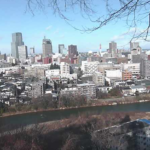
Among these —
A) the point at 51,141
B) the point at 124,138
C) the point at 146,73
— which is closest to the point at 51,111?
the point at 51,141

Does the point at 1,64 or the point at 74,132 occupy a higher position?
the point at 1,64

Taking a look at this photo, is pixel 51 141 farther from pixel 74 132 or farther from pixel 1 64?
pixel 1 64

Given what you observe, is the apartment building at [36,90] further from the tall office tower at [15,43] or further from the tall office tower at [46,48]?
the tall office tower at [15,43]

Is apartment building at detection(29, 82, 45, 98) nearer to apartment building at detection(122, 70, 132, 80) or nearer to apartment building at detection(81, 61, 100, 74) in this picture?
apartment building at detection(122, 70, 132, 80)

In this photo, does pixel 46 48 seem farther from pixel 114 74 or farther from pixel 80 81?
pixel 80 81

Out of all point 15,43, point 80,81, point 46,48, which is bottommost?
point 80,81

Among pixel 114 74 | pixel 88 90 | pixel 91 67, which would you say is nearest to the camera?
pixel 88 90

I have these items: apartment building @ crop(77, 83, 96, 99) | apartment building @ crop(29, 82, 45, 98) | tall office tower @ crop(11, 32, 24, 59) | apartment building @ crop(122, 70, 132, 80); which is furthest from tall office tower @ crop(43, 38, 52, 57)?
apartment building @ crop(77, 83, 96, 99)

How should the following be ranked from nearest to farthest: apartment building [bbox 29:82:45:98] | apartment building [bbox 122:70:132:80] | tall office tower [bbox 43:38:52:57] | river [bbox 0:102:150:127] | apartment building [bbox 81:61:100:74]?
river [bbox 0:102:150:127], apartment building [bbox 29:82:45:98], apartment building [bbox 122:70:132:80], apartment building [bbox 81:61:100:74], tall office tower [bbox 43:38:52:57]

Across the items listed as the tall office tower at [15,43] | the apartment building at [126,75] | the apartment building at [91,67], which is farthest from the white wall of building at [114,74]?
the tall office tower at [15,43]

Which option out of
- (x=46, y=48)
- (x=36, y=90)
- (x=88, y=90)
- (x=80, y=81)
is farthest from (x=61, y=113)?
(x=46, y=48)

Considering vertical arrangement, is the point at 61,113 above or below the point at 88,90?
below
